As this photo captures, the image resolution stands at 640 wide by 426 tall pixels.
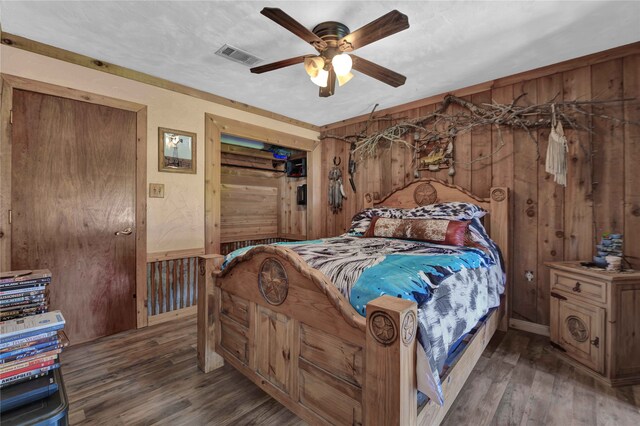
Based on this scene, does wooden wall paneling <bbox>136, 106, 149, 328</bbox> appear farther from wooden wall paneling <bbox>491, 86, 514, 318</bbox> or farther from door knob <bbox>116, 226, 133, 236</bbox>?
wooden wall paneling <bbox>491, 86, 514, 318</bbox>

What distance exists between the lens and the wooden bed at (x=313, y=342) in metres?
0.99

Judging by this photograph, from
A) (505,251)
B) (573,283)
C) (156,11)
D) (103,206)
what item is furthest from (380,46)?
(103,206)

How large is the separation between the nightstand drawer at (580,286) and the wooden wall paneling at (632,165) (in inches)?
22.8

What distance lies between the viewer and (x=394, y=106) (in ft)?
12.1

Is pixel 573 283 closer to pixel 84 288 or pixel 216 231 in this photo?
pixel 216 231

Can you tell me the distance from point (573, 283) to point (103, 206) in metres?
Answer: 3.94

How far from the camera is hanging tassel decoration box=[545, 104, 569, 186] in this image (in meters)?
2.41

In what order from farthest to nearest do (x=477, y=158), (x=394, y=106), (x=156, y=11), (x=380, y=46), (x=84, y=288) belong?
(x=394, y=106) < (x=477, y=158) < (x=84, y=288) < (x=380, y=46) < (x=156, y=11)

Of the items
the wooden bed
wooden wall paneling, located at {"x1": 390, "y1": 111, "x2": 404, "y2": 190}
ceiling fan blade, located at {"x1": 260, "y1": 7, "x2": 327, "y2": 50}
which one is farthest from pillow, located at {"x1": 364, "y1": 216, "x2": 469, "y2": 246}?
ceiling fan blade, located at {"x1": 260, "y1": 7, "x2": 327, "y2": 50}

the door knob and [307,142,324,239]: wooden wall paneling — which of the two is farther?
[307,142,324,239]: wooden wall paneling

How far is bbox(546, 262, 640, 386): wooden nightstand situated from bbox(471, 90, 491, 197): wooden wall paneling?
118 centimetres

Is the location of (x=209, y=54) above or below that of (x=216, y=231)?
above

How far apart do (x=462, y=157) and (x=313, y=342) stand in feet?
8.98

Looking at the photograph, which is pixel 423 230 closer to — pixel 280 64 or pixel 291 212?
pixel 280 64
